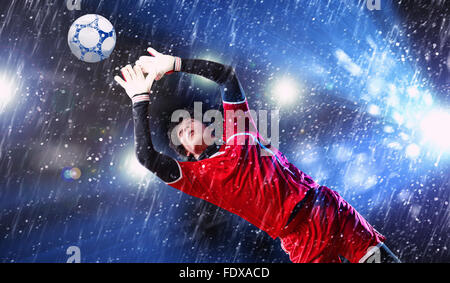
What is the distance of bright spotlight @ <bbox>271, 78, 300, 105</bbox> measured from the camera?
2858 millimetres

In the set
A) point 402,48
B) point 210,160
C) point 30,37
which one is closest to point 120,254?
point 210,160

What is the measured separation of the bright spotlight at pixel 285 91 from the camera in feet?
9.38

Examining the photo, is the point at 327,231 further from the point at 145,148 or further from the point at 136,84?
the point at 136,84

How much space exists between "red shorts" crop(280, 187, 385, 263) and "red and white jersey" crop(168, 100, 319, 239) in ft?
0.35

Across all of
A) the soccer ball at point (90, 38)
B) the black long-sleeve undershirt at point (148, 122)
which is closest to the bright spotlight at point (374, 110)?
the black long-sleeve undershirt at point (148, 122)

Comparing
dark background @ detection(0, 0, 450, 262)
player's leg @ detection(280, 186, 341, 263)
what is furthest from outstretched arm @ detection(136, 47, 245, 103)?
player's leg @ detection(280, 186, 341, 263)

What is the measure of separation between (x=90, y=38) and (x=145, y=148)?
41.9 inches

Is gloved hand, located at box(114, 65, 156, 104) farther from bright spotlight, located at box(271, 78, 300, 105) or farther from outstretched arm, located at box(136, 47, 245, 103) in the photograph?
bright spotlight, located at box(271, 78, 300, 105)

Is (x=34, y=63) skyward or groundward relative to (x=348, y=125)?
groundward

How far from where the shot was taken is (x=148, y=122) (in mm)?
1860

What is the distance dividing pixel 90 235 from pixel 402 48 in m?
3.36

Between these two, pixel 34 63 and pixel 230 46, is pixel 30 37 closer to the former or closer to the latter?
pixel 34 63

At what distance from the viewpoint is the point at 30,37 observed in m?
2.61

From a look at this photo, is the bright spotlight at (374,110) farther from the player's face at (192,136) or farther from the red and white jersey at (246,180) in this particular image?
A: the player's face at (192,136)
